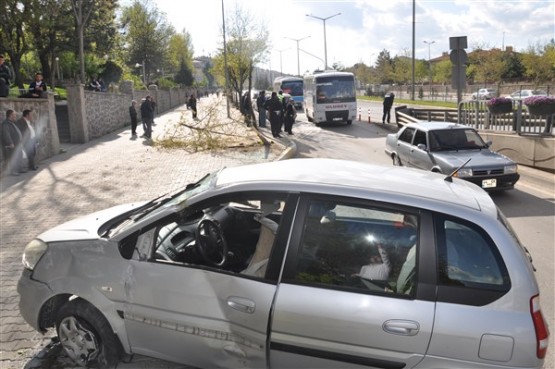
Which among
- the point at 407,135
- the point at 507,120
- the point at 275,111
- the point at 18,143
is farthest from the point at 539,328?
the point at 275,111

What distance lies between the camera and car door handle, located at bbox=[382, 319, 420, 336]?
2.52 m

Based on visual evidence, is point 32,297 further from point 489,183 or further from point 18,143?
point 18,143

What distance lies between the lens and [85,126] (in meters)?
19.6

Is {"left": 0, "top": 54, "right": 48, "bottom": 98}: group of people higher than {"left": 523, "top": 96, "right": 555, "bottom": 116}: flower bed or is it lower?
higher

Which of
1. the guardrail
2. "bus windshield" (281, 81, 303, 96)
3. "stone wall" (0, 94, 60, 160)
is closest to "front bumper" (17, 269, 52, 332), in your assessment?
"stone wall" (0, 94, 60, 160)

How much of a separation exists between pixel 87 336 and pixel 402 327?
235 centimetres

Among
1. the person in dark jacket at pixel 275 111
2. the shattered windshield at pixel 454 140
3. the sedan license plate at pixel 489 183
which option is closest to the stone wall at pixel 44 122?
the person in dark jacket at pixel 275 111

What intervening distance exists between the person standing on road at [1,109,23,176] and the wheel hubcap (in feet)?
34.4

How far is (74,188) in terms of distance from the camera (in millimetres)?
10625

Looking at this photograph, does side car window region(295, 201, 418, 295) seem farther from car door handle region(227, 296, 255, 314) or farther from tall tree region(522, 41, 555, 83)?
tall tree region(522, 41, 555, 83)

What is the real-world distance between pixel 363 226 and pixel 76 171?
1176 cm

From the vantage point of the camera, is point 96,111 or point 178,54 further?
point 178,54

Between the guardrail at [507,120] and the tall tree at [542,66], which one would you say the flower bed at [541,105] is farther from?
the tall tree at [542,66]

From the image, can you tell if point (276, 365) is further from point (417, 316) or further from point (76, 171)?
point (76, 171)
